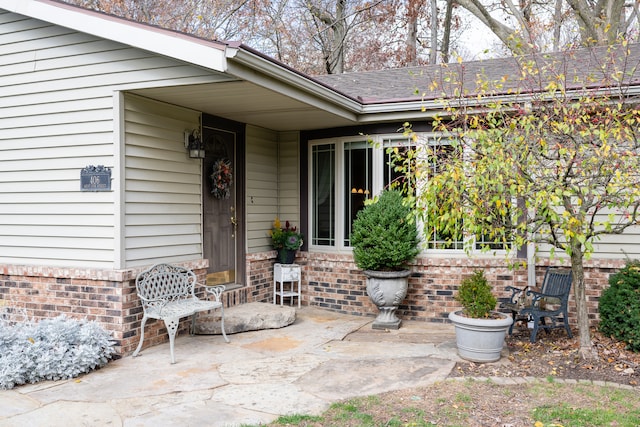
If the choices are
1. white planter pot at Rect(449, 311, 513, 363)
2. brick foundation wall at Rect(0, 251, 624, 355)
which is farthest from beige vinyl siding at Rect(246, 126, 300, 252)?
white planter pot at Rect(449, 311, 513, 363)

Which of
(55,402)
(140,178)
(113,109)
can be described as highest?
(113,109)

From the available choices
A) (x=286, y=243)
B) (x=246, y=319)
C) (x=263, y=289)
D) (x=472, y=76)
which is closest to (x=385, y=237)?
(x=286, y=243)

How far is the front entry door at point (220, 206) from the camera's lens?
21.4ft

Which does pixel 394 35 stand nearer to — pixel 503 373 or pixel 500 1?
pixel 500 1

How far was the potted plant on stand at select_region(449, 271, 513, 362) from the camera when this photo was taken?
4.79 meters

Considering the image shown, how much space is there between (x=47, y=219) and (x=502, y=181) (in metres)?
4.46

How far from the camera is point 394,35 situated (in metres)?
16.6

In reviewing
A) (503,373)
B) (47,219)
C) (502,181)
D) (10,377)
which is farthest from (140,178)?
(503,373)

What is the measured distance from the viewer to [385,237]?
244 inches

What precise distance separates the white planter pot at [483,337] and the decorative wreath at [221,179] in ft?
10.8

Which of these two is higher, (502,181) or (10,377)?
(502,181)

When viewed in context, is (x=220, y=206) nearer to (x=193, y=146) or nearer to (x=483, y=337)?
(x=193, y=146)

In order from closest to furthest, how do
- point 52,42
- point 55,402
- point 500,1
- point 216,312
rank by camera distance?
point 55,402 → point 52,42 → point 216,312 → point 500,1

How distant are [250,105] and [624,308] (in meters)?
4.28
